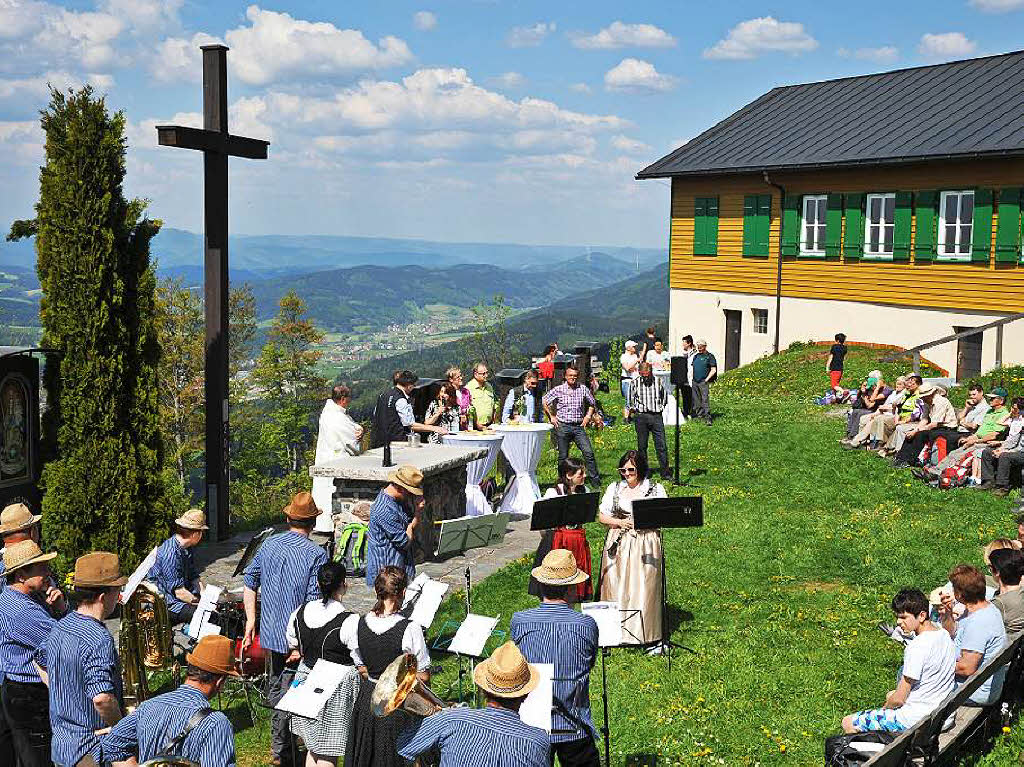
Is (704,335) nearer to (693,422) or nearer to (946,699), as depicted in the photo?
(693,422)

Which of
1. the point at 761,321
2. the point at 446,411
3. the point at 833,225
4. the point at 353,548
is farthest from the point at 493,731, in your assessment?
the point at 761,321

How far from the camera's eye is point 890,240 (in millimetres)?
29719

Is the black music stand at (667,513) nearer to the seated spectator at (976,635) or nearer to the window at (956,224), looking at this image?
the seated spectator at (976,635)

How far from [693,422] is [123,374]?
1240 cm

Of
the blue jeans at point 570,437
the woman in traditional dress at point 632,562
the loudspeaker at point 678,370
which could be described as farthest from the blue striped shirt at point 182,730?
the loudspeaker at point 678,370

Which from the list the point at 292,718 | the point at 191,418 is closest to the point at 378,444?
the point at 292,718

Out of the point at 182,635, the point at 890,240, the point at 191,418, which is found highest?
the point at 890,240

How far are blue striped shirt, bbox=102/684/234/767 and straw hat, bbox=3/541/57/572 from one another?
87.4 inches

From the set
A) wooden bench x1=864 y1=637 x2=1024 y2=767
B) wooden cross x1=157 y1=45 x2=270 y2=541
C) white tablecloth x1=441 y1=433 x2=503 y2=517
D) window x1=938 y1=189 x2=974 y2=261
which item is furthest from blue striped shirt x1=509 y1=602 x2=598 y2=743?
window x1=938 y1=189 x2=974 y2=261

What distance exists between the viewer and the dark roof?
27.3 metres

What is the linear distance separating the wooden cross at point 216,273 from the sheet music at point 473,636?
7.29 meters

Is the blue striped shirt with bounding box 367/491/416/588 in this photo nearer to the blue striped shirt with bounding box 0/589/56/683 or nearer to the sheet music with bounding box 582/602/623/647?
the sheet music with bounding box 582/602/623/647

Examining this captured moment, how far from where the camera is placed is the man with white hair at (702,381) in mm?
21969

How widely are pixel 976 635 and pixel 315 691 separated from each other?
4.73m
